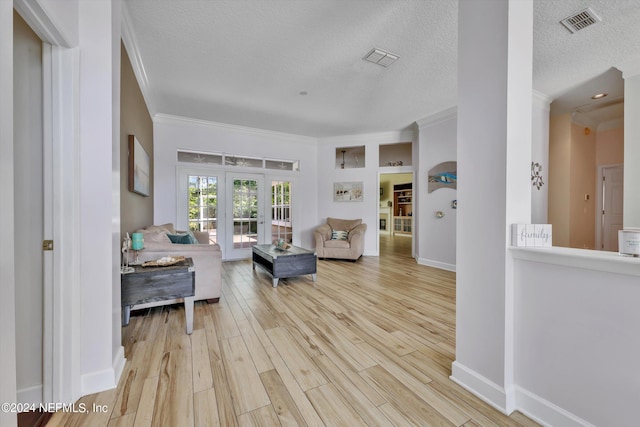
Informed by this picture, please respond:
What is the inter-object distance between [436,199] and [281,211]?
11.2 feet

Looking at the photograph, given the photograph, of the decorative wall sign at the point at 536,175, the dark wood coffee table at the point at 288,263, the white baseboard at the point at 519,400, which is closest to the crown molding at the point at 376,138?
the decorative wall sign at the point at 536,175

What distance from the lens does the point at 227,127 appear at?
18.0 feet

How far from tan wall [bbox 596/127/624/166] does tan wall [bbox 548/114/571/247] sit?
61.3 inches

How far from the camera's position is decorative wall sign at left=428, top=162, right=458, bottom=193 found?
4.74 metres

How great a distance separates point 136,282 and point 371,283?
292cm

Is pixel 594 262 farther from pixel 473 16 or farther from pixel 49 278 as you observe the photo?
pixel 49 278

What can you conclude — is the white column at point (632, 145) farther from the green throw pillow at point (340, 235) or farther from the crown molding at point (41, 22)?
the crown molding at point (41, 22)

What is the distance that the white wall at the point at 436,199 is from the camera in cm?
470

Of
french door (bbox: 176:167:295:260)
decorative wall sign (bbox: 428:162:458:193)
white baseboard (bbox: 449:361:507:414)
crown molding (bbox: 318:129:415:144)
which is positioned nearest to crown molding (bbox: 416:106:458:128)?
crown molding (bbox: 318:129:415:144)

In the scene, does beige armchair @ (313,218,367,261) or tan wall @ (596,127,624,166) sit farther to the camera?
beige armchair @ (313,218,367,261)

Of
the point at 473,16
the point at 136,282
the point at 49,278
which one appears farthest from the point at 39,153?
the point at 473,16

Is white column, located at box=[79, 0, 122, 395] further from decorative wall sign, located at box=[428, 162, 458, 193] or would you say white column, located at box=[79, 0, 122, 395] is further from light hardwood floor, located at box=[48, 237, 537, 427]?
decorative wall sign, located at box=[428, 162, 458, 193]

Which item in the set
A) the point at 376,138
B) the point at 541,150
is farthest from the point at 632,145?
the point at 376,138

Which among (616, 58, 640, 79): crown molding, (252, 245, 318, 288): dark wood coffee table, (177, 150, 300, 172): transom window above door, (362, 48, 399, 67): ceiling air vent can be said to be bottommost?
(252, 245, 318, 288): dark wood coffee table
